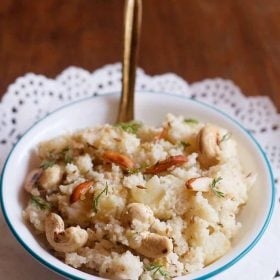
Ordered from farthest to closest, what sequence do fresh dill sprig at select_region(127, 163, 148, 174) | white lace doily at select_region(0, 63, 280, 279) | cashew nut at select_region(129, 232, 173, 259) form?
1. white lace doily at select_region(0, 63, 280, 279)
2. fresh dill sprig at select_region(127, 163, 148, 174)
3. cashew nut at select_region(129, 232, 173, 259)

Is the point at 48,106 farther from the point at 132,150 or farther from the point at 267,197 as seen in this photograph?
the point at 267,197

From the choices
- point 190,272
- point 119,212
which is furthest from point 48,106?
point 190,272

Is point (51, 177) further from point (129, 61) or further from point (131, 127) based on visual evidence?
point (129, 61)

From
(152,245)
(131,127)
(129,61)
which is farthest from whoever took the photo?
(129,61)

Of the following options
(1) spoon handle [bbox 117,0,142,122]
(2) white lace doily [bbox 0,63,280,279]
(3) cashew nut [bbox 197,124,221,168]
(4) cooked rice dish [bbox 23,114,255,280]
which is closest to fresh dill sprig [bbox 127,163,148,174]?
(4) cooked rice dish [bbox 23,114,255,280]

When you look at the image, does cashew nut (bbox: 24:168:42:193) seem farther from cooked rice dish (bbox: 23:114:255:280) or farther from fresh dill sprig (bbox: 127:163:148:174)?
fresh dill sprig (bbox: 127:163:148:174)

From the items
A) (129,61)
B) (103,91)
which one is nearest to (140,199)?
(129,61)
